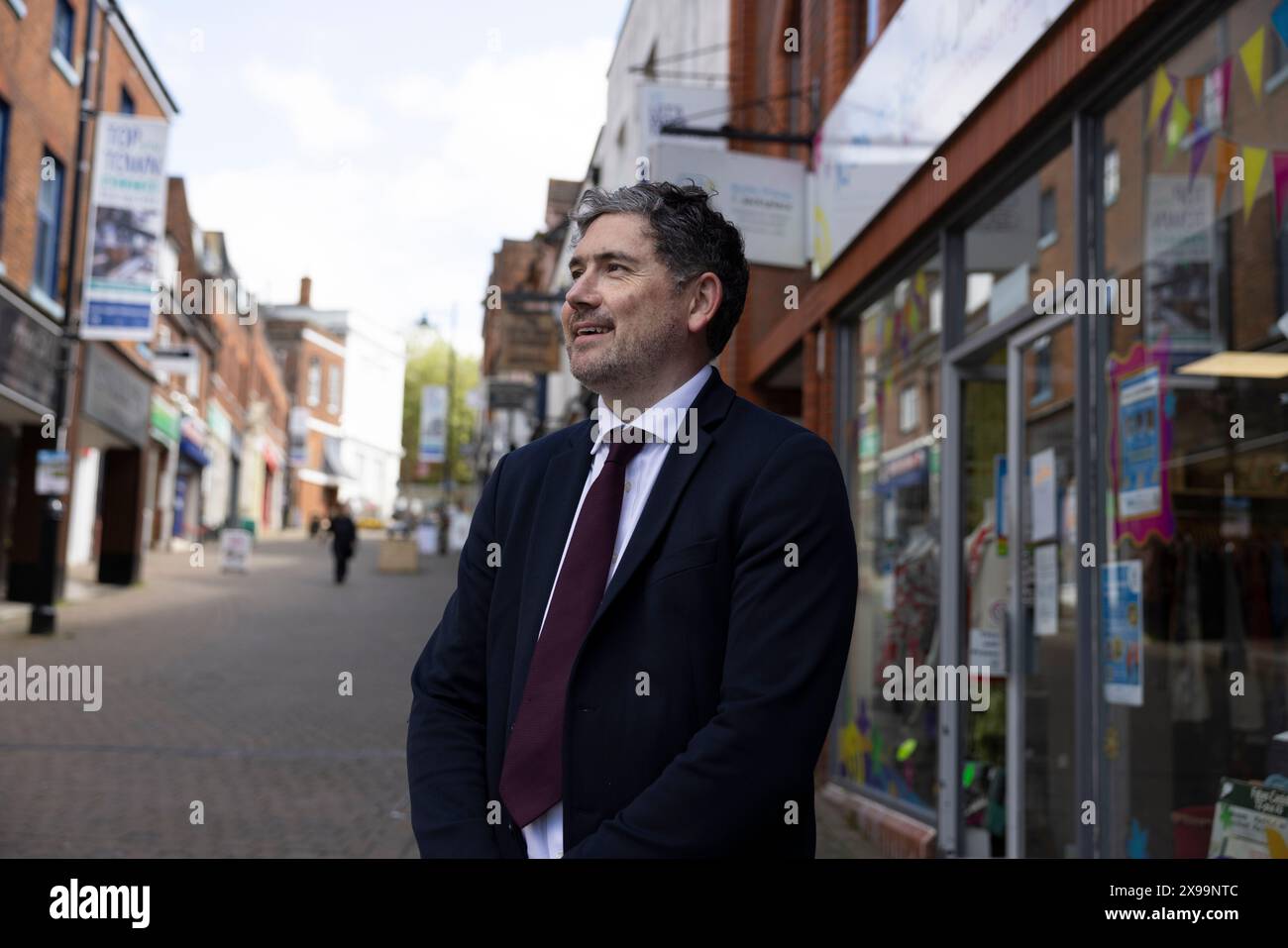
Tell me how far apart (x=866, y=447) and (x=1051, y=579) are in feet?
8.98

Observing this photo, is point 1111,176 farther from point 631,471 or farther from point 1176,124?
point 631,471

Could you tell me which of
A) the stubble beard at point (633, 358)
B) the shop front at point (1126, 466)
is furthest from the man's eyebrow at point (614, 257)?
the shop front at point (1126, 466)

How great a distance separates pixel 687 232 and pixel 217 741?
7674 mm

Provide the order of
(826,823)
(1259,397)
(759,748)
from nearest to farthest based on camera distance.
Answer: (759,748), (1259,397), (826,823)

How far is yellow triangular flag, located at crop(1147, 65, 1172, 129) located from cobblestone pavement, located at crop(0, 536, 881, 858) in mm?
4047

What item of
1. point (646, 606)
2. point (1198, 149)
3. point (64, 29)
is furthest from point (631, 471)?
point (64, 29)

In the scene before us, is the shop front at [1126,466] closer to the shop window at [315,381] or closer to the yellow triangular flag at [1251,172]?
the yellow triangular flag at [1251,172]

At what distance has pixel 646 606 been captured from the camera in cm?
186

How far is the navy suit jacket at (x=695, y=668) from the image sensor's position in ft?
5.66

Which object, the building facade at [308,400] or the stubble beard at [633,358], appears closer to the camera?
the stubble beard at [633,358]

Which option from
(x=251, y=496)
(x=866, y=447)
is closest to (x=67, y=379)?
(x=866, y=447)
